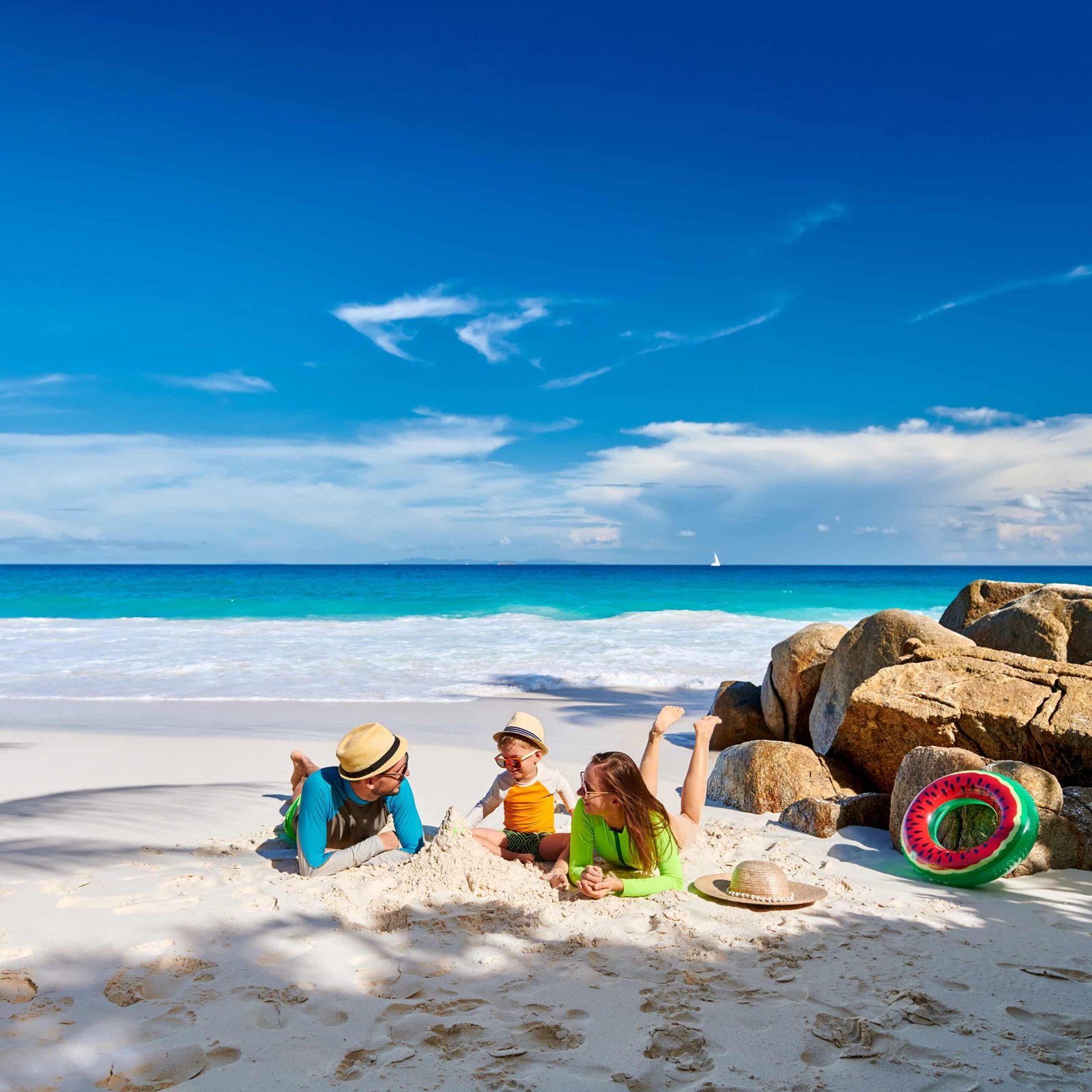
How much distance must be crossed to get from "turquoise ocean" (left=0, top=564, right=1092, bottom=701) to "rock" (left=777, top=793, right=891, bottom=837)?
663cm

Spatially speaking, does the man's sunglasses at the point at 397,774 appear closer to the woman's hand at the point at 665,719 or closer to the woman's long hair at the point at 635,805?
the woman's long hair at the point at 635,805

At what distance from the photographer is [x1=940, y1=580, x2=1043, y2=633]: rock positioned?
9828mm

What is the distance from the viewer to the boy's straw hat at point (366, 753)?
4.63m

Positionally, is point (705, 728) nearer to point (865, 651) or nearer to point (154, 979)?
point (865, 651)

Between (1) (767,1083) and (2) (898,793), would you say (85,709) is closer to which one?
(2) (898,793)

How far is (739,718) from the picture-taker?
→ 8.91 metres

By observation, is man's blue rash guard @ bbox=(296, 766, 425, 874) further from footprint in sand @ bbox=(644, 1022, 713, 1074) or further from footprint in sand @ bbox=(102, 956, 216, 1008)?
footprint in sand @ bbox=(644, 1022, 713, 1074)

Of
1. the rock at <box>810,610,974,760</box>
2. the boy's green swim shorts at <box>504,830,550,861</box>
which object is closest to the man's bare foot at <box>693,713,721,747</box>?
the boy's green swim shorts at <box>504,830,550,861</box>

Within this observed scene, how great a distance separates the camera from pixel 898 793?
5.74 metres

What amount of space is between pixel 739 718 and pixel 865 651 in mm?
1790

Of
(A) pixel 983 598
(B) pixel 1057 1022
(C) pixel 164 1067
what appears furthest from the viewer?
(A) pixel 983 598

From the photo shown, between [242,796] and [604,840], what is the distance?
3234 mm

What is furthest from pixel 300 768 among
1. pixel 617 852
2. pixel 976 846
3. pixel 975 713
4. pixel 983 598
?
pixel 983 598

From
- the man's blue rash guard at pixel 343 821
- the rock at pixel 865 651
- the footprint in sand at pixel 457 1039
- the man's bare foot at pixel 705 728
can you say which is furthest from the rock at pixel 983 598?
the footprint in sand at pixel 457 1039
